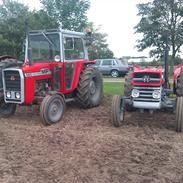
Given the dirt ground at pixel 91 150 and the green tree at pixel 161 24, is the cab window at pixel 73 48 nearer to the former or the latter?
the dirt ground at pixel 91 150

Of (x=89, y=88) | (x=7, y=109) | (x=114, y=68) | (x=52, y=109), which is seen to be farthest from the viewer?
(x=114, y=68)

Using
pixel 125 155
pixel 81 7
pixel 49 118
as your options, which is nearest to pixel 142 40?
pixel 81 7

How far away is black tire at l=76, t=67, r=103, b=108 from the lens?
33.6ft

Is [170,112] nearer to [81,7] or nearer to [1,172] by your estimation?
[1,172]

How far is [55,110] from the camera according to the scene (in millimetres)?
8938

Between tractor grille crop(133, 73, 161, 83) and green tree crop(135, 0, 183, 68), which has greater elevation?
green tree crop(135, 0, 183, 68)

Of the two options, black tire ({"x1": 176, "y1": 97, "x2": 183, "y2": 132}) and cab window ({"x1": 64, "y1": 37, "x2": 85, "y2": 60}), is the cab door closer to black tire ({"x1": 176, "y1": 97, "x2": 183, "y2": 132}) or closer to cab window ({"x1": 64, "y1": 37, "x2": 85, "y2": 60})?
cab window ({"x1": 64, "y1": 37, "x2": 85, "y2": 60})

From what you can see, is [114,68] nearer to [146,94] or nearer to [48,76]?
[48,76]

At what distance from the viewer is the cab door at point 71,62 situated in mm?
9914

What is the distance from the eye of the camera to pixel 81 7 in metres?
28.0

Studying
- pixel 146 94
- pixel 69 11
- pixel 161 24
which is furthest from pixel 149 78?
pixel 161 24

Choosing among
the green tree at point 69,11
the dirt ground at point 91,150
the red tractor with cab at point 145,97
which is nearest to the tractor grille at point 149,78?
the red tractor with cab at point 145,97

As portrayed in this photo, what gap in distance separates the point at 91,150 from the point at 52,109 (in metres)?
2.59

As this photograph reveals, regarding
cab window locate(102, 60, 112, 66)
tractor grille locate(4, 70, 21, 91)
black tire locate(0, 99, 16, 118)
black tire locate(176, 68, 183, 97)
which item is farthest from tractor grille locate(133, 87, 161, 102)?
cab window locate(102, 60, 112, 66)
